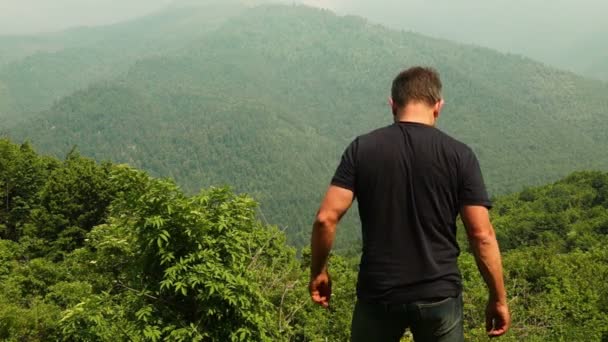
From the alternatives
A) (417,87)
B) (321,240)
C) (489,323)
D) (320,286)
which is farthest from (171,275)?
(417,87)

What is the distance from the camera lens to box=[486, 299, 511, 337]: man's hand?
306 centimetres

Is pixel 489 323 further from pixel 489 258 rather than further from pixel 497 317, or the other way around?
pixel 489 258

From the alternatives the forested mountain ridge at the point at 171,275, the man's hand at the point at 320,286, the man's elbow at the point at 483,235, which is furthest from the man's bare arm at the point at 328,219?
the forested mountain ridge at the point at 171,275

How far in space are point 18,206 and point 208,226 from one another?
96.7 feet

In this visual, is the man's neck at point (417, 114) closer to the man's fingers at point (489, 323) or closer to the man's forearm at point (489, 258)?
the man's forearm at point (489, 258)

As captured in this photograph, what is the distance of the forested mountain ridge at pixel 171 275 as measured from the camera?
740 cm

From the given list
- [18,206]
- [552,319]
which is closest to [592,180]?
[552,319]

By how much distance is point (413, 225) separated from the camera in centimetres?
291

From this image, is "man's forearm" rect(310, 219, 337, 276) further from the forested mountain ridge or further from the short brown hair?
the forested mountain ridge

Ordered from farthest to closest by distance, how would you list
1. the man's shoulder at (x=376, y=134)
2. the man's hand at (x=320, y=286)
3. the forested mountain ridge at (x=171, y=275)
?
the forested mountain ridge at (x=171, y=275), the man's hand at (x=320, y=286), the man's shoulder at (x=376, y=134)

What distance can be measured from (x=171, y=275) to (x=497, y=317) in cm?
488

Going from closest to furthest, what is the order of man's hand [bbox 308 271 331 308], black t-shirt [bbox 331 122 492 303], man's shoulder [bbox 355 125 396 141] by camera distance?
black t-shirt [bbox 331 122 492 303] → man's shoulder [bbox 355 125 396 141] → man's hand [bbox 308 271 331 308]

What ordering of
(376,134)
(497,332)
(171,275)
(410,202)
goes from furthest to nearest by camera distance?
(171,275)
(497,332)
(376,134)
(410,202)

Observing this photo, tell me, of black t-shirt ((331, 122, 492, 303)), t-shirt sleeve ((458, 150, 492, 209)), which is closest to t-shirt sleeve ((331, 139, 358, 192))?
black t-shirt ((331, 122, 492, 303))
